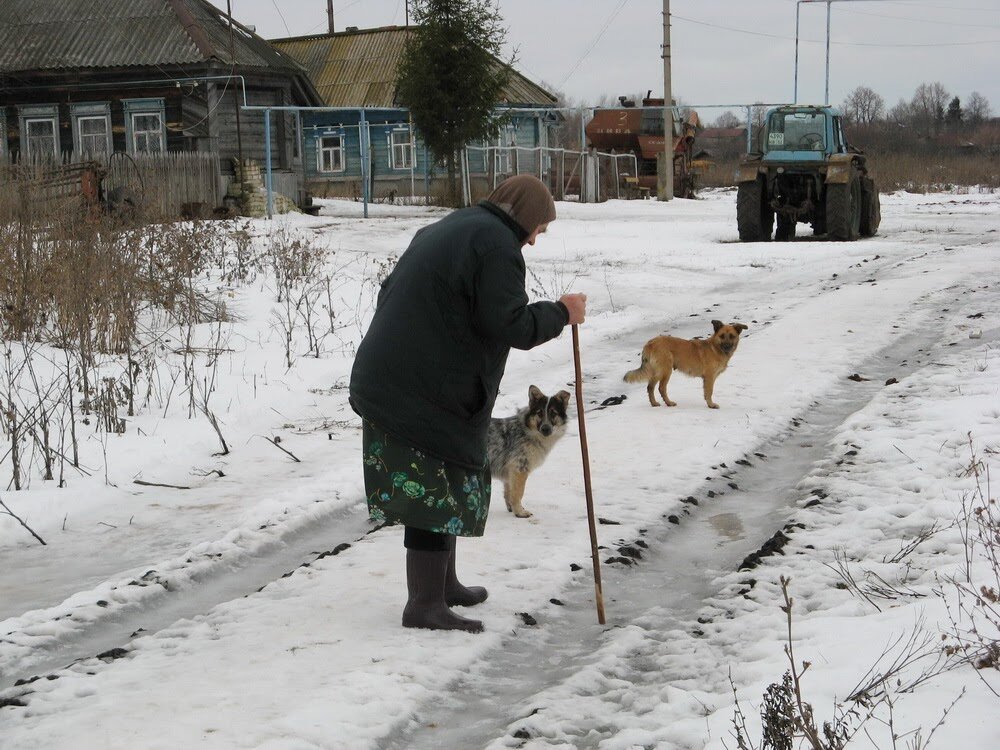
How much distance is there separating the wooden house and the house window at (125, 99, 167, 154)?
0.09 feet

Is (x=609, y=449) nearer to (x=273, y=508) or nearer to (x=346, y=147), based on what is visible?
(x=273, y=508)

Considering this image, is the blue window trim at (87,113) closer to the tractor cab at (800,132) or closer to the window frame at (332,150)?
the window frame at (332,150)

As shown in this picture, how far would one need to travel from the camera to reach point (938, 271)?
51.6 feet

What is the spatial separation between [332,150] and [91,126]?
11.3 meters

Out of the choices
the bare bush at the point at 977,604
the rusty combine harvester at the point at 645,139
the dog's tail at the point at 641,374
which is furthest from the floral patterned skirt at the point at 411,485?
the rusty combine harvester at the point at 645,139

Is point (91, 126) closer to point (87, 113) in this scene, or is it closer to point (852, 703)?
point (87, 113)

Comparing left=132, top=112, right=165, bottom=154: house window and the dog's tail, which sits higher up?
left=132, top=112, right=165, bottom=154: house window

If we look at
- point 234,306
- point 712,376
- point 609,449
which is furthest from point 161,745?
point 234,306

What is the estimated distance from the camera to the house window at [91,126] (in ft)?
102

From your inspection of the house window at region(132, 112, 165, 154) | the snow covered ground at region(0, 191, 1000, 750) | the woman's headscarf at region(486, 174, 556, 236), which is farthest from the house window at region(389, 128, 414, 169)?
the woman's headscarf at region(486, 174, 556, 236)

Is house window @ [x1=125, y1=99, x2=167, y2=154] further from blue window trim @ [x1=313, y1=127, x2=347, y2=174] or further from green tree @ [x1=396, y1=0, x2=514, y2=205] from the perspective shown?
blue window trim @ [x1=313, y1=127, x2=347, y2=174]

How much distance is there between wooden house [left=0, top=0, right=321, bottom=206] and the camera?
30062 millimetres

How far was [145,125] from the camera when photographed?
102 ft

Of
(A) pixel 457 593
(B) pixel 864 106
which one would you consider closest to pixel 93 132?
(A) pixel 457 593
